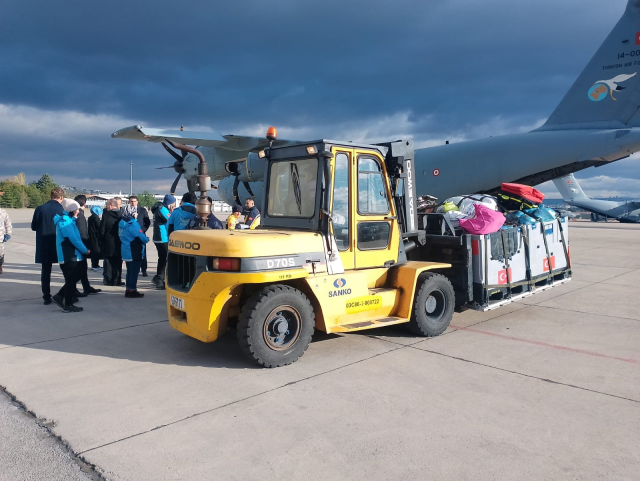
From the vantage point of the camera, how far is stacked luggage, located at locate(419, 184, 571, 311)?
5.99 meters

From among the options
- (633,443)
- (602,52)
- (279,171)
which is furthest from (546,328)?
(602,52)

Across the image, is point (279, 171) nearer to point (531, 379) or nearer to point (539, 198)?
point (531, 379)

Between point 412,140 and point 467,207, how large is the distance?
1696 mm

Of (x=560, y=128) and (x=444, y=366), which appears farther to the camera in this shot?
(x=560, y=128)

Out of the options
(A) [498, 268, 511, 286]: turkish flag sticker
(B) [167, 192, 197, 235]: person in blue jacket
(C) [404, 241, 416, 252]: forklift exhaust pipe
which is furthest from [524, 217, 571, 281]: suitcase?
(B) [167, 192, 197, 235]: person in blue jacket

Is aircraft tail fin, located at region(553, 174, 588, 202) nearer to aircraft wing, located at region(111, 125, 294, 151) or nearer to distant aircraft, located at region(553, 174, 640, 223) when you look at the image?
distant aircraft, located at region(553, 174, 640, 223)

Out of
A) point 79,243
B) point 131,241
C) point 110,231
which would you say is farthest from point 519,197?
point 110,231

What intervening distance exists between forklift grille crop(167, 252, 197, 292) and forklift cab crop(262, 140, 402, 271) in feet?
3.43

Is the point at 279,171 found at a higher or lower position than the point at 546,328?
higher

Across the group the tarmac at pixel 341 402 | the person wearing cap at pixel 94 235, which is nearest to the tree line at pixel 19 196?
the person wearing cap at pixel 94 235

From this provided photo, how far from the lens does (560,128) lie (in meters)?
14.3

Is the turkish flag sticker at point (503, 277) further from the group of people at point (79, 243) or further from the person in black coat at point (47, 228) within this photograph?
the person in black coat at point (47, 228)

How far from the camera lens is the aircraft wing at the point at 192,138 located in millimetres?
14258

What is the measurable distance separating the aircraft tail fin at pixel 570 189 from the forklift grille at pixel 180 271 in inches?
2013
